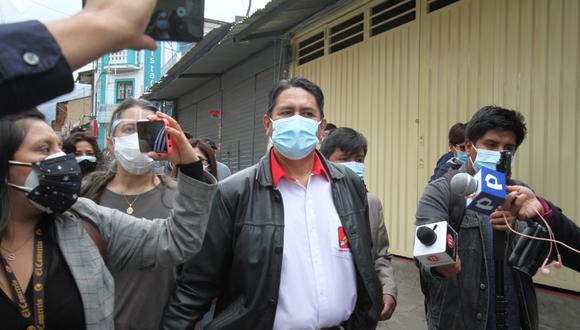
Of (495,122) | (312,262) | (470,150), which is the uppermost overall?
(495,122)

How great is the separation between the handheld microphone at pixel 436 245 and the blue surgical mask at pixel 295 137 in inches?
27.4

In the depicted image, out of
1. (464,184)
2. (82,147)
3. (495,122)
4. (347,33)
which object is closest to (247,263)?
(464,184)

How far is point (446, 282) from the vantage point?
2340 millimetres

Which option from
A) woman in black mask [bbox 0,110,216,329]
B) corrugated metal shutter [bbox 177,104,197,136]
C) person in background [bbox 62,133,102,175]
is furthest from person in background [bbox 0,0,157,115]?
corrugated metal shutter [bbox 177,104,197,136]

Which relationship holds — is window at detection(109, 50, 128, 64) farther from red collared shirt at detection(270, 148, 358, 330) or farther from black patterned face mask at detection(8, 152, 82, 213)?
red collared shirt at detection(270, 148, 358, 330)

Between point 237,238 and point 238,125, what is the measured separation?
9.61 metres

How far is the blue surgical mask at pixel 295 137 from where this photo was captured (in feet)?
7.46

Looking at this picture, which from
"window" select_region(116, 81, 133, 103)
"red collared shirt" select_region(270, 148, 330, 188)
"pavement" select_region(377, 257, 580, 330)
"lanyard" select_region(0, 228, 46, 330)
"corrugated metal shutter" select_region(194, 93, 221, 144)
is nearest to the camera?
"lanyard" select_region(0, 228, 46, 330)

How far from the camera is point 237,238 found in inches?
79.3

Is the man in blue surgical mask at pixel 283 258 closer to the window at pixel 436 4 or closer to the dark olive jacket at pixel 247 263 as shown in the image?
the dark olive jacket at pixel 247 263

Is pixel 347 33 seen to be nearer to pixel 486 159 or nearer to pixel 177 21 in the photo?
pixel 486 159

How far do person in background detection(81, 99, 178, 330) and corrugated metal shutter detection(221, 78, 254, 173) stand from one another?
7.89 meters

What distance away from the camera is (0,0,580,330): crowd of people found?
1.59 meters

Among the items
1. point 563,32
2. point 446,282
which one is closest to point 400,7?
point 563,32
